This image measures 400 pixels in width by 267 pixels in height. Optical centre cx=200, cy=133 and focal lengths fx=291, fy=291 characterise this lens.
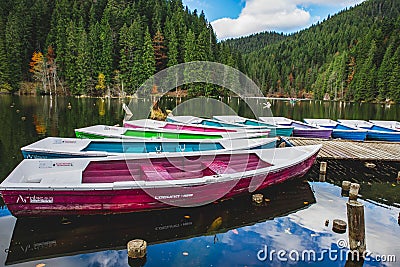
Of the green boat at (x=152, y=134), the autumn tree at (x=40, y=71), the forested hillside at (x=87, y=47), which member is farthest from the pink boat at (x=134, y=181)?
the autumn tree at (x=40, y=71)

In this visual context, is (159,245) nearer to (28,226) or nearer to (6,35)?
(28,226)

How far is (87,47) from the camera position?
57.3 metres

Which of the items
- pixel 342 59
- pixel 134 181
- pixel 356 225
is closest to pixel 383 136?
pixel 356 225

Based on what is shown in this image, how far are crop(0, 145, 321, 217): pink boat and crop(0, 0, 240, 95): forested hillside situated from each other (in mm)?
44271

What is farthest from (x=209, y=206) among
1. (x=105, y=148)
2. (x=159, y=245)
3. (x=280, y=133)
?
(x=280, y=133)

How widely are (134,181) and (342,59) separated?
88.8 metres

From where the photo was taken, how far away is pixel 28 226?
20.3 feet

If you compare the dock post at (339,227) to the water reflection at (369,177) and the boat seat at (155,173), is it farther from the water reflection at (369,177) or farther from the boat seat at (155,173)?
the boat seat at (155,173)

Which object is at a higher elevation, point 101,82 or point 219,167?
point 101,82

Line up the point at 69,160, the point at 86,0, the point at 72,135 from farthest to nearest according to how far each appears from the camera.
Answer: the point at 86,0, the point at 72,135, the point at 69,160

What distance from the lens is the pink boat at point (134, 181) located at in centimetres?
583

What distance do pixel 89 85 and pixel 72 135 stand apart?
4312cm

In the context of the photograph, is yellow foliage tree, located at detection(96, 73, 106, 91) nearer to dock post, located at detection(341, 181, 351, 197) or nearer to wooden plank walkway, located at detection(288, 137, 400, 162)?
wooden plank walkway, located at detection(288, 137, 400, 162)

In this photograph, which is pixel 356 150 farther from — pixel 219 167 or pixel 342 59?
pixel 342 59
